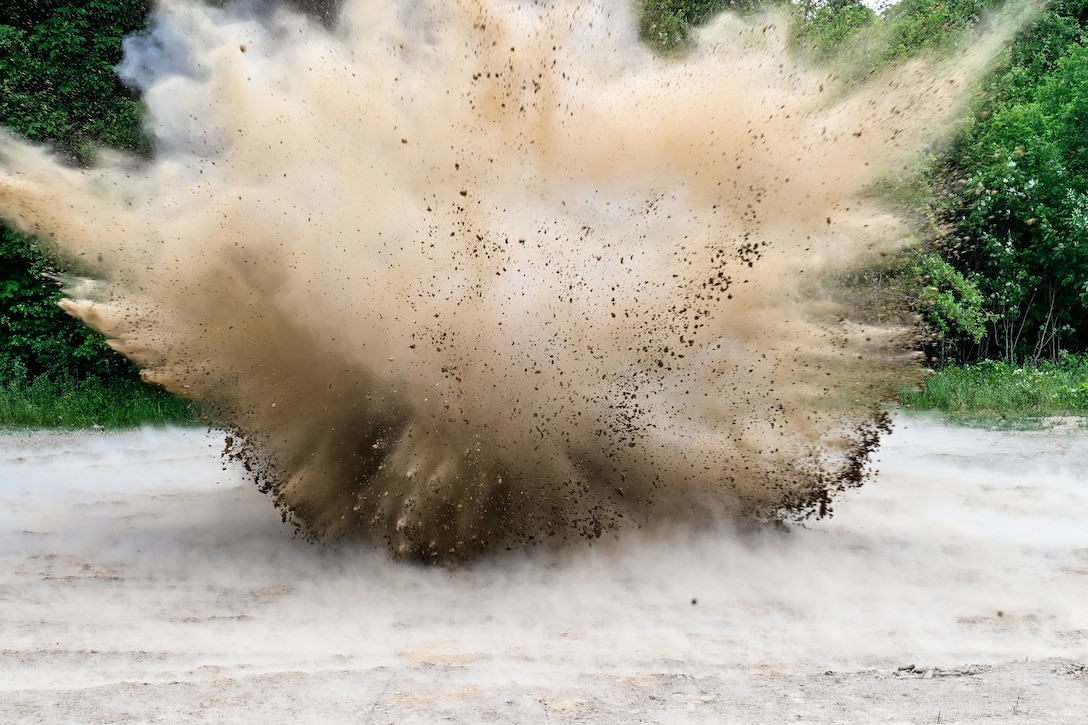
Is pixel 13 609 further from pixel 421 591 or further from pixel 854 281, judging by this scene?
pixel 854 281

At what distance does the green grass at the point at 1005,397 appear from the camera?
17.5 metres

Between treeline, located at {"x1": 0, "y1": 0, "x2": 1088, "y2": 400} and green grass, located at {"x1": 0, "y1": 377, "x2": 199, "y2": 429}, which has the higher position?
treeline, located at {"x1": 0, "y1": 0, "x2": 1088, "y2": 400}

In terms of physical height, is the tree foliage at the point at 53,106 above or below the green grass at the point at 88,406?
above

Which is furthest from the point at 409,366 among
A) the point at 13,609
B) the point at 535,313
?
the point at 13,609

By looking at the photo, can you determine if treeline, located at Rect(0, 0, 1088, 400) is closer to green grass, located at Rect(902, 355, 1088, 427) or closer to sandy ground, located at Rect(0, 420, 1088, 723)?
green grass, located at Rect(902, 355, 1088, 427)

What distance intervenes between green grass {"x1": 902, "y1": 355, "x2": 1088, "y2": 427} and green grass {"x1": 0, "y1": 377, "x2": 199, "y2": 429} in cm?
1178

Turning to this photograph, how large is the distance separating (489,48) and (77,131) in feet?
43.8

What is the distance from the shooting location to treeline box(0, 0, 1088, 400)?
54.3 ft

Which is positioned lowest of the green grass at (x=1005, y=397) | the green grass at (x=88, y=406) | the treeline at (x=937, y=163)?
the green grass at (x=88, y=406)

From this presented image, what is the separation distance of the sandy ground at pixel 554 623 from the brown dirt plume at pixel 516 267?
674 millimetres

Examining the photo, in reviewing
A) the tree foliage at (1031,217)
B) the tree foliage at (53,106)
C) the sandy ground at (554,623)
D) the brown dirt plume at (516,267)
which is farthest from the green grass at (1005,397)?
the tree foliage at (53,106)

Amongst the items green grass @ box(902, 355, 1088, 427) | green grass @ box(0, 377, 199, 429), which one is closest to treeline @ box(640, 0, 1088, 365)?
green grass @ box(902, 355, 1088, 427)

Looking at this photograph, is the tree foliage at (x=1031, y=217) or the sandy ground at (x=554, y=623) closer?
the sandy ground at (x=554, y=623)

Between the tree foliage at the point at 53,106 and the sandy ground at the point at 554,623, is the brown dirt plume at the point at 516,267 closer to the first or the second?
the sandy ground at the point at 554,623
